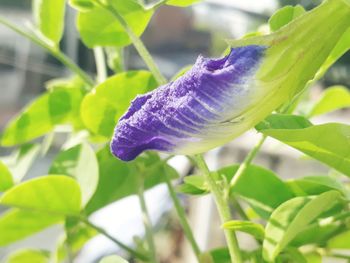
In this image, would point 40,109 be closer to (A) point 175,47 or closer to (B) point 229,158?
(B) point 229,158

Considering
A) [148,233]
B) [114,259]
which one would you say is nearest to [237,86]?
[114,259]

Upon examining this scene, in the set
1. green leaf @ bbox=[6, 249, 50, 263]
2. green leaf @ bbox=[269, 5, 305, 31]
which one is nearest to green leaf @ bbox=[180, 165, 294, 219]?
green leaf @ bbox=[269, 5, 305, 31]

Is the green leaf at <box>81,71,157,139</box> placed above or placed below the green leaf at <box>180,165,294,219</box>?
above

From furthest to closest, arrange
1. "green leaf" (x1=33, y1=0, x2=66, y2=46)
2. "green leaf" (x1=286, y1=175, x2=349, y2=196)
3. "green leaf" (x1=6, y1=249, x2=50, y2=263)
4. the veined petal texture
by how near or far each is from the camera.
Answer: "green leaf" (x1=6, y1=249, x2=50, y2=263) < "green leaf" (x1=33, y1=0, x2=66, y2=46) < "green leaf" (x1=286, y1=175, x2=349, y2=196) < the veined petal texture

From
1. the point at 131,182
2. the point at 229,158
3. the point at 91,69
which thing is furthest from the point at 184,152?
the point at 91,69

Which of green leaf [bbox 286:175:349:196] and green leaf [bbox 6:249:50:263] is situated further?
green leaf [bbox 6:249:50:263]

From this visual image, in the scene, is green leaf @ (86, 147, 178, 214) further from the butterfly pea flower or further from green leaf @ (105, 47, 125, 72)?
the butterfly pea flower

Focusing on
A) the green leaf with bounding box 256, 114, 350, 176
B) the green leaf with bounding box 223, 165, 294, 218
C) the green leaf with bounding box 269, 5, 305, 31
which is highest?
the green leaf with bounding box 269, 5, 305, 31

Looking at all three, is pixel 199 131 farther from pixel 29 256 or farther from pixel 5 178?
pixel 29 256
